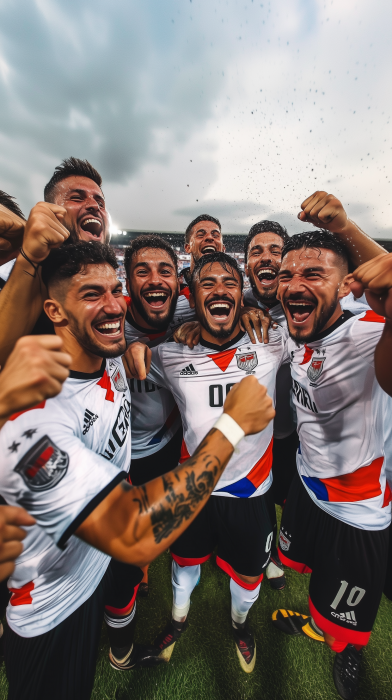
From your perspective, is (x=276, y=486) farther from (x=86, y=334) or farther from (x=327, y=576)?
(x=86, y=334)

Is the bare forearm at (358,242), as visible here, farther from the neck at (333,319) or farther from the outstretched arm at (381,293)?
the outstretched arm at (381,293)

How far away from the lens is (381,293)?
1096 millimetres

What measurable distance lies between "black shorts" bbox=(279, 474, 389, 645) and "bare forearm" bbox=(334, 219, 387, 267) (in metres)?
1.86

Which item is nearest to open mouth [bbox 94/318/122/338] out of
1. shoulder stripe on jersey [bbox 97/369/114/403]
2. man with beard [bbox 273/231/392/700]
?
shoulder stripe on jersey [bbox 97/369/114/403]

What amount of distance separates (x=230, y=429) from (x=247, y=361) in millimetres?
953

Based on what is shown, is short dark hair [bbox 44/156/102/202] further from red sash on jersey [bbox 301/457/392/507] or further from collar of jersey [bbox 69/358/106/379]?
red sash on jersey [bbox 301/457/392/507]

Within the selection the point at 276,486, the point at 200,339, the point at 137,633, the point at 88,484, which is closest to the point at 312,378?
the point at 200,339

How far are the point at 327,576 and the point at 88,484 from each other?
1878 millimetres

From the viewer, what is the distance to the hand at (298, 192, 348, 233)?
1634 mm

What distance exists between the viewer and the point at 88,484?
0.96 metres

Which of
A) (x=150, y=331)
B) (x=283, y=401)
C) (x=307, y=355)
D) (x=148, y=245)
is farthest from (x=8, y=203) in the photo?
(x=283, y=401)

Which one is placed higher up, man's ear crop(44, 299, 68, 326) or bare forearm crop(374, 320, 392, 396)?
man's ear crop(44, 299, 68, 326)

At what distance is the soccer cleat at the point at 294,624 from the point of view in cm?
210

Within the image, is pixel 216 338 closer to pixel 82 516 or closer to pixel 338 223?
pixel 338 223
